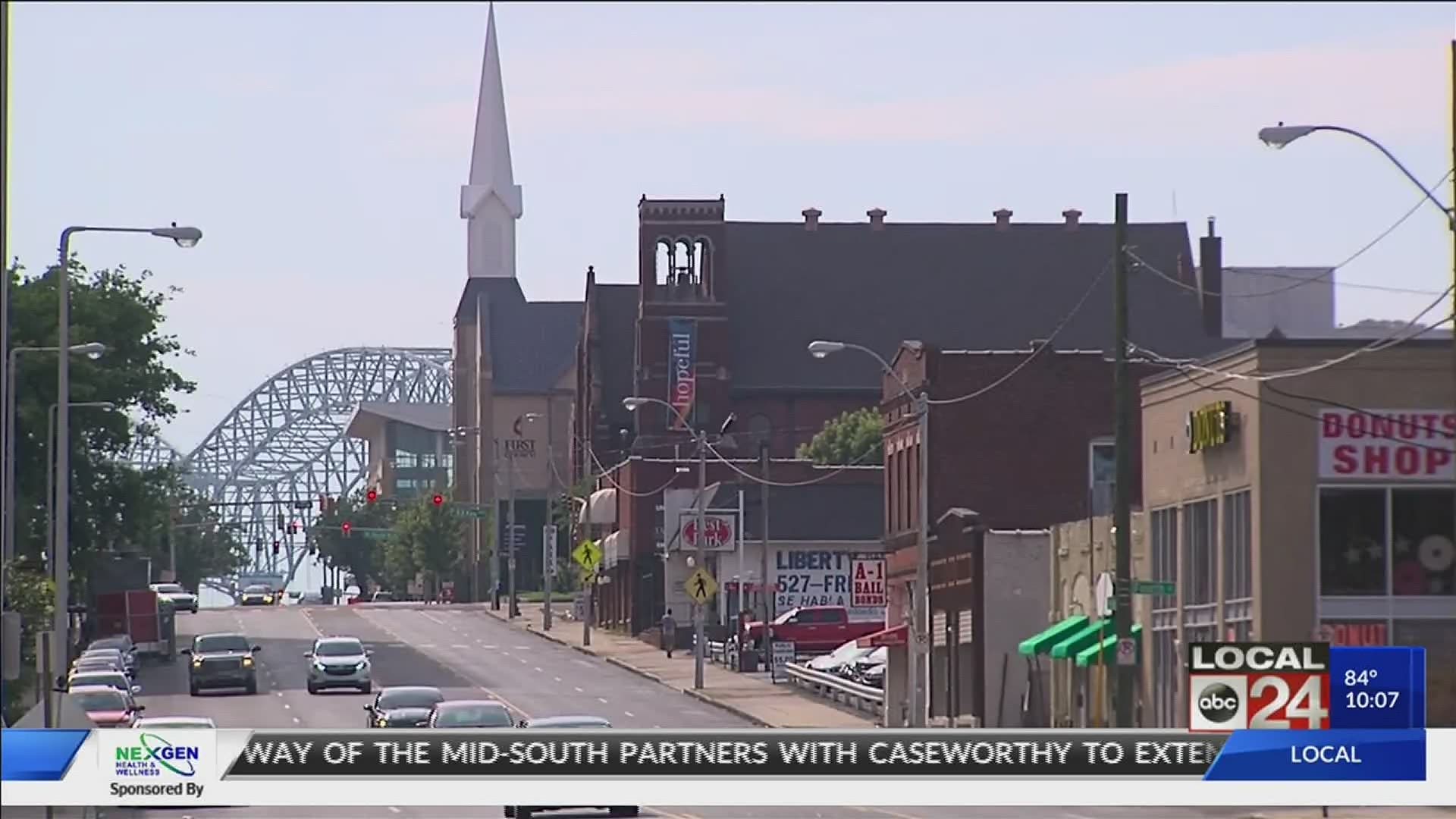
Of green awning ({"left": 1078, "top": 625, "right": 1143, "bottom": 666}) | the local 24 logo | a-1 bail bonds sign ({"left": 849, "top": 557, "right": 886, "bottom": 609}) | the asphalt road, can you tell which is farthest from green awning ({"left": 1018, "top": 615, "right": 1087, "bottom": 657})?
the local 24 logo

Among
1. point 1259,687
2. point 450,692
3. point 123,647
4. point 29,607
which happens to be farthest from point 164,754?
point 123,647

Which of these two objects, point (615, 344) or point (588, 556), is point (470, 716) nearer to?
point (588, 556)

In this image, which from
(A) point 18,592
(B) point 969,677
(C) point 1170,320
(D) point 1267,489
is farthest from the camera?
(C) point 1170,320

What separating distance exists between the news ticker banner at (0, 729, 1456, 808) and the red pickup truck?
64.8m

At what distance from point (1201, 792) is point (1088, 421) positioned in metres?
52.6

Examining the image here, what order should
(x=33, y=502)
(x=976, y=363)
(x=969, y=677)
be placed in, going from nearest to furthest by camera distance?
(x=969, y=677) < (x=976, y=363) < (x=33, y=502)

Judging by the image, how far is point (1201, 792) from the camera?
2789 centimetres

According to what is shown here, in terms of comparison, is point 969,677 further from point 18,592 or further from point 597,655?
point 597,655

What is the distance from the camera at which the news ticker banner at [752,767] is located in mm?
27078

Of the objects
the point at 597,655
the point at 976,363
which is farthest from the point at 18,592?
the point at 597,655

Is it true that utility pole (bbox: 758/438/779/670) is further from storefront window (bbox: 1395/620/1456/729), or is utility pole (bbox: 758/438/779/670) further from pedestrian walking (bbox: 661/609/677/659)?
storefront window (bbox: 1395/620/1456/729)

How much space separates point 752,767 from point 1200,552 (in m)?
30.1

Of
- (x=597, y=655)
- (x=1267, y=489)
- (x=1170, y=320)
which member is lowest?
(x=597, y=655)

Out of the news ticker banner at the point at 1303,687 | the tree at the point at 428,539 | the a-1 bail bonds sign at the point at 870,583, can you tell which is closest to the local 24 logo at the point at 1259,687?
the news ticker banner at the point at 1303,687
